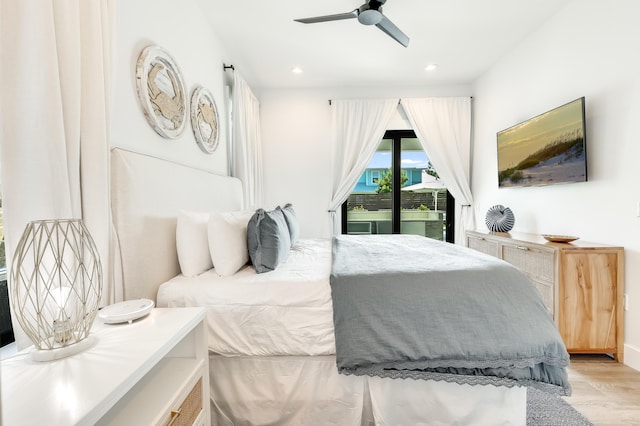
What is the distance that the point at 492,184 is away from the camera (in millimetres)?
3428

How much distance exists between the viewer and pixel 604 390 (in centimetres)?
163

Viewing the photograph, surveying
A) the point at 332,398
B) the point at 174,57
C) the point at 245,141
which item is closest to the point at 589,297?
the point at 332,398

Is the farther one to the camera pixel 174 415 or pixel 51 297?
pixel 174 415

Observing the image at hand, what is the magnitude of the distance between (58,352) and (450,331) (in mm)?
1400

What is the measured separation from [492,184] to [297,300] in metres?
3.19

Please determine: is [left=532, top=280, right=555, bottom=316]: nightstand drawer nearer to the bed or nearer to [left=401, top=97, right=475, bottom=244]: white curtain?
the bed

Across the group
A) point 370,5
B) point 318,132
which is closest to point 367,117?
point 318,132

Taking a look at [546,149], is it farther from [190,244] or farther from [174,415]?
[174,415]

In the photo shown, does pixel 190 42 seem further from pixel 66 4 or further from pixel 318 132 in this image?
pixel 318 132

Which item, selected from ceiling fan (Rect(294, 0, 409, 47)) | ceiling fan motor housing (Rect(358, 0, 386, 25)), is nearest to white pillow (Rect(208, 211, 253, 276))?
ceiling fan (Rect(294, 0, 409, 47))

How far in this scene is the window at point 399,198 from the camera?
4051 millimetres

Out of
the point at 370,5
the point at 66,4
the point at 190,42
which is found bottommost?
the point at 66,4

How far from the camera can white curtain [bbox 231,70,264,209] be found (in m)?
2.90

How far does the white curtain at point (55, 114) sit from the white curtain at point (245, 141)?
1745 mm
